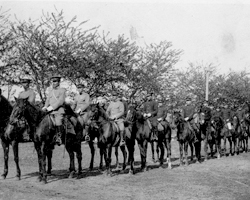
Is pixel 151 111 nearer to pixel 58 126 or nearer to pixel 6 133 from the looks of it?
pixel 58 126

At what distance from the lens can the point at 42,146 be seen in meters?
9.38

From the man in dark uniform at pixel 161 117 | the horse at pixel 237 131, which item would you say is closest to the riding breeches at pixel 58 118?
the man in dark uniform at pixel 161 117

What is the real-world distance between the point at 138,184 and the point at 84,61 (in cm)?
1130

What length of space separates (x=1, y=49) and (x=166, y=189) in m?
13.4

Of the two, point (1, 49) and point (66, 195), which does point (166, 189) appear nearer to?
point (66, 195)

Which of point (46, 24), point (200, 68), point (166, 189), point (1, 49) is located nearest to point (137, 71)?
point (46, 24)

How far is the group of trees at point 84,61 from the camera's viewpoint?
17.7m

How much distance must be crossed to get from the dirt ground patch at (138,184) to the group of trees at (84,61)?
251 inches

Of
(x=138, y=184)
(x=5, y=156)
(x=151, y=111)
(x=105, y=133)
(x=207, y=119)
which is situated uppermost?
(x=151, y=111)

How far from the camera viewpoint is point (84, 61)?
63.8ft

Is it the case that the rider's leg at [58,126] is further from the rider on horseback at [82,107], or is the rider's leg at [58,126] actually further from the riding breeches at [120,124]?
the riding breeches at [120,124]

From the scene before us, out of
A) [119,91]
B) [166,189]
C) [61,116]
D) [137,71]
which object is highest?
[137,71]

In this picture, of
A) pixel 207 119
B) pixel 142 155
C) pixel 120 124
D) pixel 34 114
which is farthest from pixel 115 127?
pixel 207 119

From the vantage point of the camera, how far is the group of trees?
17.7 metres
